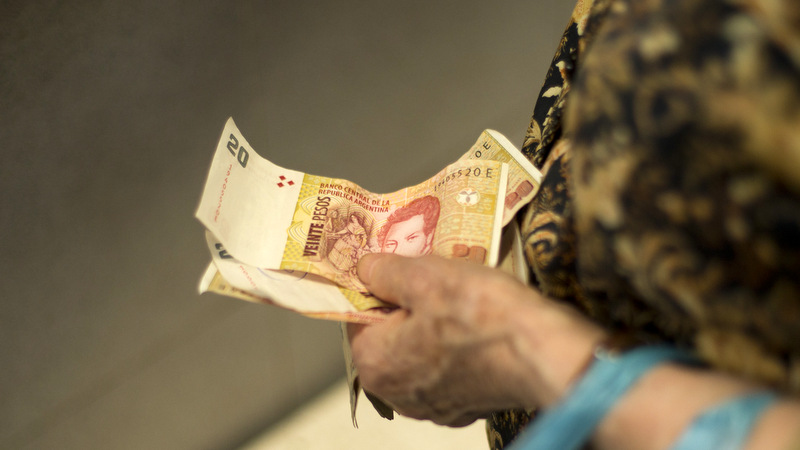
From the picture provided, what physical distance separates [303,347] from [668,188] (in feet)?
3.50

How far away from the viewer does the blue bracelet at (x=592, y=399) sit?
1.18ft

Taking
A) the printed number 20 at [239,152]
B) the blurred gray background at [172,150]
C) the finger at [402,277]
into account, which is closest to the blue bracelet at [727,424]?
the finger at [402,277]

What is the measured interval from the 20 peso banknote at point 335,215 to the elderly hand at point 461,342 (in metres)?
0.10

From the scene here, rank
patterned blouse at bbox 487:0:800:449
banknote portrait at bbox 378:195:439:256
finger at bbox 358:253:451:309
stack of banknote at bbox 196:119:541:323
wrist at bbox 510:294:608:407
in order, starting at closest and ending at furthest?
patterned blouse at bbox 487:0:800:449
wrist at bbox 510:294:608:407
finger at bbox 358:253:451:309
stack of banknote at bbox 196:119:541:323
banknote portrait at bbox 378:195:439:256

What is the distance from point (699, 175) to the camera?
30 cm

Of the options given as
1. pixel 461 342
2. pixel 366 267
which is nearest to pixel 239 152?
pixel 366 267

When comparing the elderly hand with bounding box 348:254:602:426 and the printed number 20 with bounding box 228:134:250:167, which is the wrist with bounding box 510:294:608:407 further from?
the printed number 20 with bounding box 228:134:250:167

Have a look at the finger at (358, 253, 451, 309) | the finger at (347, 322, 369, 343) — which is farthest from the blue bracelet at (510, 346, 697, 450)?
the finger at (347, 322, 369, 343)

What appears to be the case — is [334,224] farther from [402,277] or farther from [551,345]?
[551,345]

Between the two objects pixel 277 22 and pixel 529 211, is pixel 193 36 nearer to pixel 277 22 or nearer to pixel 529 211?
pixel 277 22

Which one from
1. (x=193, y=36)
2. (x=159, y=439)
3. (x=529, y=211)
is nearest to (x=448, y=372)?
(x=529, y=211)

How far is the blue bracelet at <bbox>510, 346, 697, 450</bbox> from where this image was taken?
1.18 ft

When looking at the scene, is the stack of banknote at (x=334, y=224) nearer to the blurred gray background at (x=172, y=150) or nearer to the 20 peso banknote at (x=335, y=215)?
the 20 peso banknote at (x=335, y=215)

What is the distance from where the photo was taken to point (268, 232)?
752 millimetres
